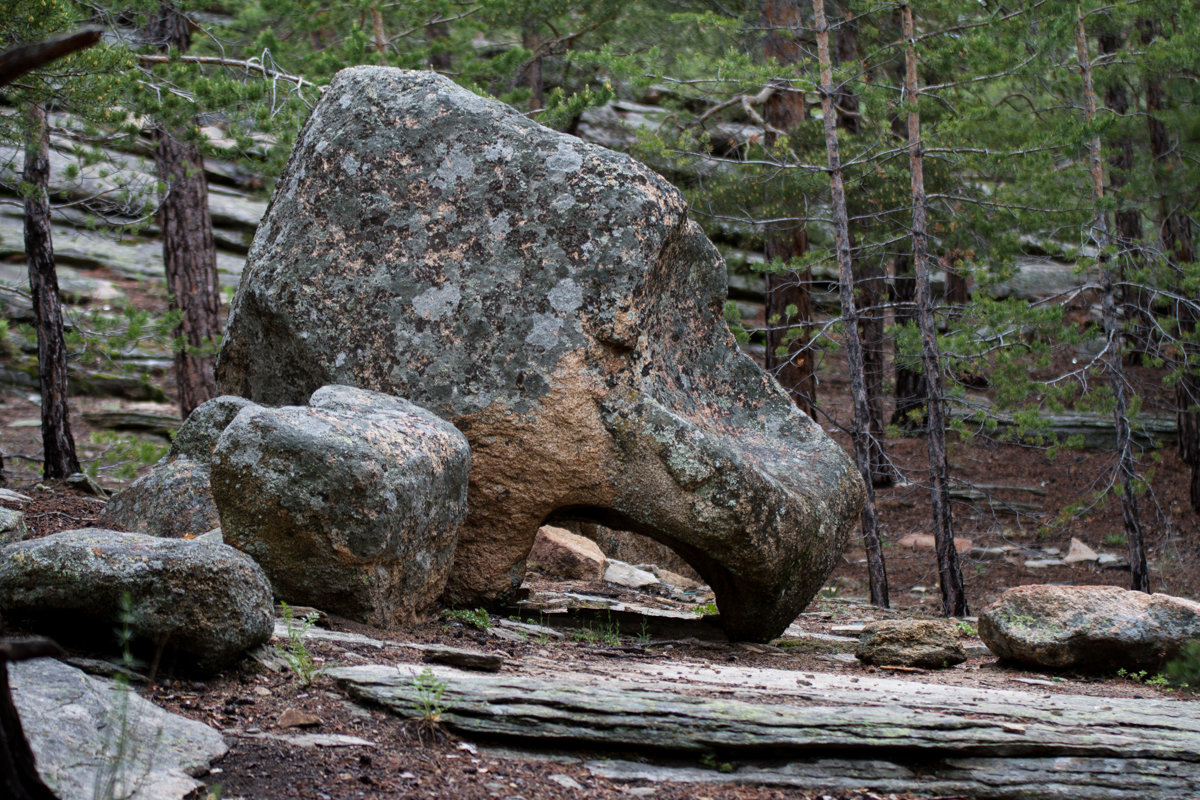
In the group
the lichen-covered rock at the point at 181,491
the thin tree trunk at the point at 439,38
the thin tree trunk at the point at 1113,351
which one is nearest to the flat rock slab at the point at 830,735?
the lichen-covered rock at the point at 181,491

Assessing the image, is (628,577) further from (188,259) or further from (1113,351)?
(1113,351)

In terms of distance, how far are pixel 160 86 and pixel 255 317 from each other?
3930 mm

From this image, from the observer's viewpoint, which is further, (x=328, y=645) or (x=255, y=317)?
(x=255, y=317)

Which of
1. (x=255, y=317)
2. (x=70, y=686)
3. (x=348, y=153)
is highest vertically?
(x=348, y=153)

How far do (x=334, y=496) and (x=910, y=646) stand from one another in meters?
3.85

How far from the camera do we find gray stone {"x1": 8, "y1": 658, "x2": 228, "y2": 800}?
2.65 m

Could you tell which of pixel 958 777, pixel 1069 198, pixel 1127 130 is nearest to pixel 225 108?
pixel 958 777

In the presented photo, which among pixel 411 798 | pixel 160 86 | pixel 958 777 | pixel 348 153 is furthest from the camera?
pixel 160 86

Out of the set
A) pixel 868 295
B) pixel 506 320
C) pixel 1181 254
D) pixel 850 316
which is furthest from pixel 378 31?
pixel 1181 254

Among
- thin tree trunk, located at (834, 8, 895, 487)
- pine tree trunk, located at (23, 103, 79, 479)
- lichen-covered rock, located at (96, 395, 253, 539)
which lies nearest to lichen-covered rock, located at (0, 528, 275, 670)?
lichen-covered rock, located at (96, 395, 253, 539)

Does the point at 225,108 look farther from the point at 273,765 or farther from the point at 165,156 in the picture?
the point at 273,765

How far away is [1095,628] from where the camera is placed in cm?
590

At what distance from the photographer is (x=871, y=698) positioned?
14.2 feet

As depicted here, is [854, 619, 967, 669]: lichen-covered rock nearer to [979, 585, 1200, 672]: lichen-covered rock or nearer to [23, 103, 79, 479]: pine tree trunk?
[979, 585, 1200, 672]: lichen-covered rock
